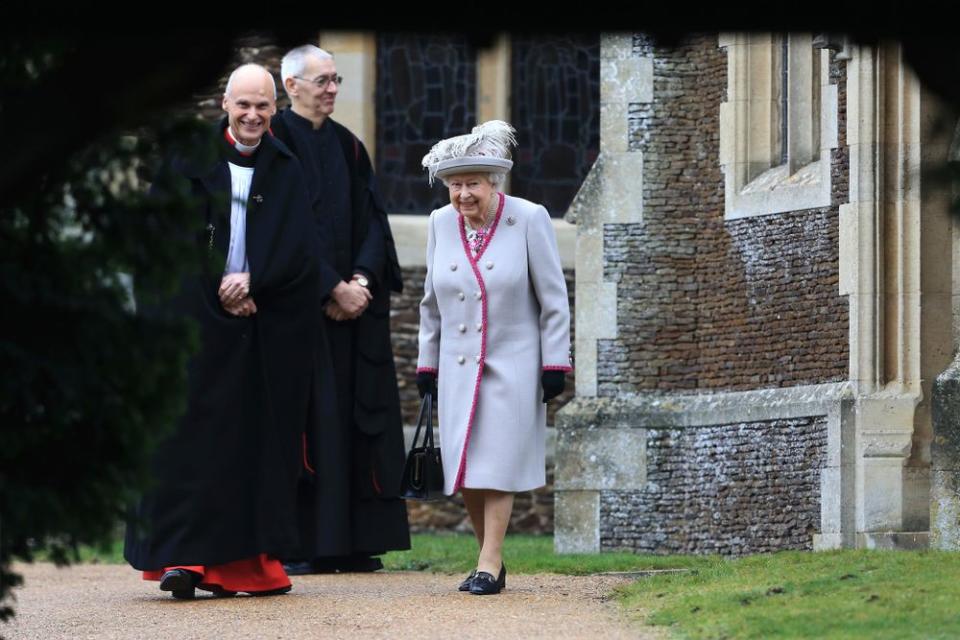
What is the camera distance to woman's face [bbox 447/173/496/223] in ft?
31.4

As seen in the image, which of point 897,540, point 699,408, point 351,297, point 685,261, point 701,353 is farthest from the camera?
point 685,261

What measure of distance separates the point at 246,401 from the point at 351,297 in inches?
64.9

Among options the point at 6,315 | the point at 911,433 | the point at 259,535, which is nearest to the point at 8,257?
the point at 6,315

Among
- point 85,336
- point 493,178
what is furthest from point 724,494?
point 85,336

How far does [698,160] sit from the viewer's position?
556 inches

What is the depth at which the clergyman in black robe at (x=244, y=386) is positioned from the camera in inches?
370

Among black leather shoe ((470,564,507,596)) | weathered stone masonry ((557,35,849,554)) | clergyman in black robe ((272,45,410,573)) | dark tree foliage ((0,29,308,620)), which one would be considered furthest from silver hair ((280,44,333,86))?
dark tree foliage ((0,29,308,620))

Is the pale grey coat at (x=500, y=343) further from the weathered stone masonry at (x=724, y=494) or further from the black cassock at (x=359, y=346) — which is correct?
the weathered stone masonry at (x=724, y=494)

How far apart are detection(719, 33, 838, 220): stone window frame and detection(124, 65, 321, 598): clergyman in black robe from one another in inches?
173

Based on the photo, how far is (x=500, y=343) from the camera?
9.58 metres

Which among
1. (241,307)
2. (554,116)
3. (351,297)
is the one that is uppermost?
(554,116)

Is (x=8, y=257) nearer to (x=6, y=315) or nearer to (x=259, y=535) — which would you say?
(x=6, y=315)

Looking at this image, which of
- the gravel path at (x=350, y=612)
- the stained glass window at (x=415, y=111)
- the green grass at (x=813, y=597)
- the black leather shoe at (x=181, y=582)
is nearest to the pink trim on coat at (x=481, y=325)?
the gravel path at (x=350, y=612)

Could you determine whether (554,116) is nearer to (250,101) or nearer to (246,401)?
(250,101)
